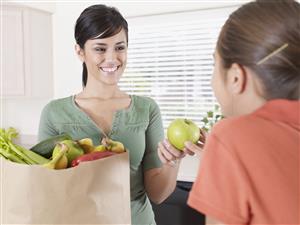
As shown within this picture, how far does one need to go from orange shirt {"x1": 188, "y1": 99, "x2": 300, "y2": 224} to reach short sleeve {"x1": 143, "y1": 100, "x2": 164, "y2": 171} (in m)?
0.56

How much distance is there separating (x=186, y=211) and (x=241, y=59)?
1415mm

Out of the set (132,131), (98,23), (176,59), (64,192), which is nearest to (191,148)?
(132,131)

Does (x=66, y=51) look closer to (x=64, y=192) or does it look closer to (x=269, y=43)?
(x=64, y=192)

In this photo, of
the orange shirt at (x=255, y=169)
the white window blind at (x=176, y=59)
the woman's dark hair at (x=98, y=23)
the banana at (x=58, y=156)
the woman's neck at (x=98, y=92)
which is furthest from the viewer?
the white window blind at (x=176, y=59)

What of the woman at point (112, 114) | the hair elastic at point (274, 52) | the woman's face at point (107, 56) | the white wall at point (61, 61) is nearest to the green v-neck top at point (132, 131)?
the woman at point (112, 114)

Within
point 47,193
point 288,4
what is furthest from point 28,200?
point 288,4

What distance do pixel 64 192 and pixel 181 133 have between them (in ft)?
1.16

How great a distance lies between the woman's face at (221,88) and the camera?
2.17 ft

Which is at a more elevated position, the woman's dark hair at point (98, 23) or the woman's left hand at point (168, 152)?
the woman's dark hair at point (98, 23)

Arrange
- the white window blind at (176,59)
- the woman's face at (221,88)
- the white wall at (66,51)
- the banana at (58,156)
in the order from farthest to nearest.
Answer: the white wall at (66,51) < the white window blind at (176,59) < the banana at (58,156) < the woman's face at (221,88)


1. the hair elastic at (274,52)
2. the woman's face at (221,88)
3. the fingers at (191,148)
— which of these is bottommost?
the fingers at (191,148)

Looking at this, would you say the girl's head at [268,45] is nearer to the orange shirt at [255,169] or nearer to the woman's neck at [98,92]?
the orange shirt at [255,169]

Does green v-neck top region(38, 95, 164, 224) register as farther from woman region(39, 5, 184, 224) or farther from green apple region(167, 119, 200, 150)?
green apple region(167, 119, 200, 150)

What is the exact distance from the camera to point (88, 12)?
108 cm
